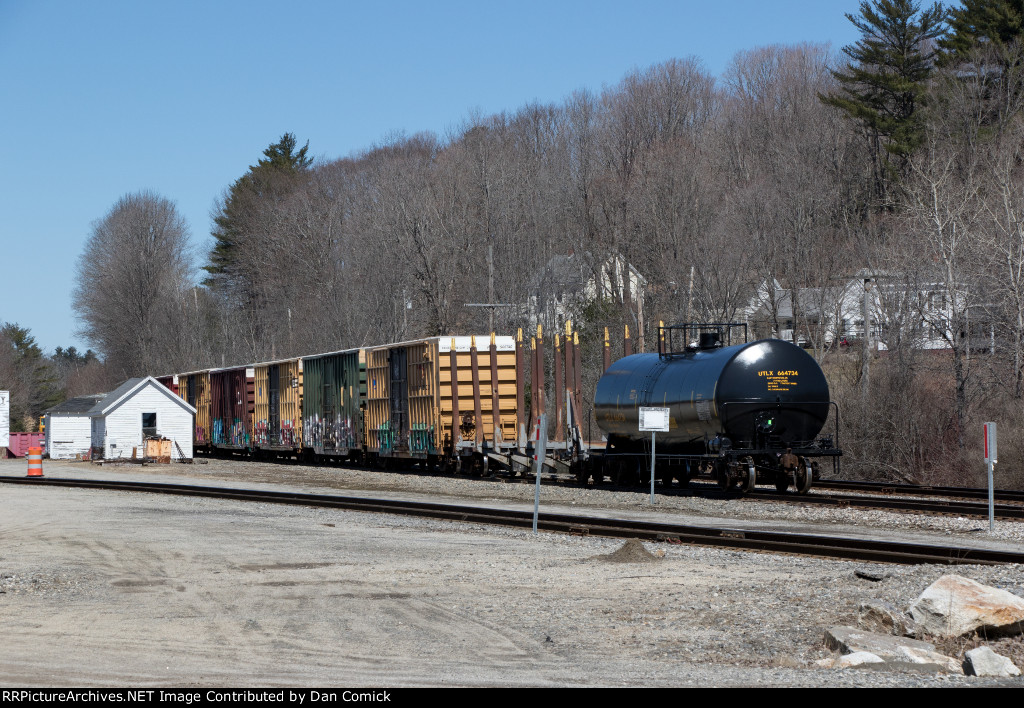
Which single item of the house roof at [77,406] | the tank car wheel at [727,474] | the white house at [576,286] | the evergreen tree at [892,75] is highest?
the evergreen tree at [892,75]

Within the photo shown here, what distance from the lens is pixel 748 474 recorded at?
25.5 meters

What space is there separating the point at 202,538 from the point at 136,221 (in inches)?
3736

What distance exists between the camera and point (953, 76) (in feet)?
192

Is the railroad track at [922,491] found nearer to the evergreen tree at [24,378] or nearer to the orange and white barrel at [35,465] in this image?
the orange and white barrel at [35,465]

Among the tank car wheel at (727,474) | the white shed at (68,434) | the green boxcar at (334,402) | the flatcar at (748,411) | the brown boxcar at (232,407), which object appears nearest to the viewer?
the flatcar at (748,411)

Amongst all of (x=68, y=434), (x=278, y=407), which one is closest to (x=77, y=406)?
(x=68, y=434)

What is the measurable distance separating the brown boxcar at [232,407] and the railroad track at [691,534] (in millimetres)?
23856

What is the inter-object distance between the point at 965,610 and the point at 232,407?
4810 centimetres

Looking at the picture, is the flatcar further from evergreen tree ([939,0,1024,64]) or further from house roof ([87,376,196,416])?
evergreen tree ([939,0,1024,64])

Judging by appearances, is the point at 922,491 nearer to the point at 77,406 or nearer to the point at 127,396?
the point at 127,396

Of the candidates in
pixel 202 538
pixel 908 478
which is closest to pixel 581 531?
pixel 202 538

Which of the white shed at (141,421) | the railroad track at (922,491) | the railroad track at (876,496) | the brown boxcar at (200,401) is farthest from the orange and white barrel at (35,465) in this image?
the railroad track at (922,491)

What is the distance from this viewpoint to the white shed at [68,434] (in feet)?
190
